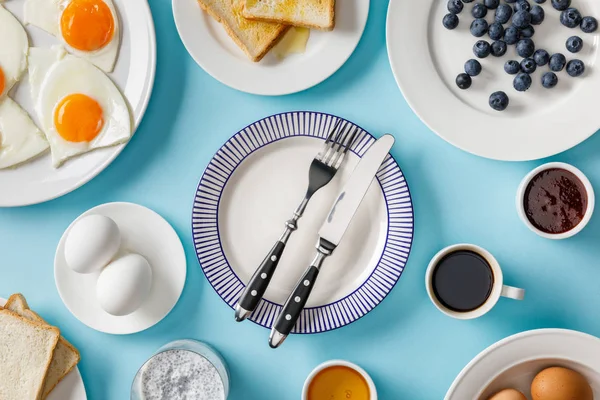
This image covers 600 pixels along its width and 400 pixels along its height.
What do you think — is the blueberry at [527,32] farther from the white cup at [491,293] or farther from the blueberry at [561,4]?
the white cup at [491,293]

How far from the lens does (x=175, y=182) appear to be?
1.45 m

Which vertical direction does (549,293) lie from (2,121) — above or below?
above

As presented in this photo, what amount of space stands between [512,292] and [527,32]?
63cm

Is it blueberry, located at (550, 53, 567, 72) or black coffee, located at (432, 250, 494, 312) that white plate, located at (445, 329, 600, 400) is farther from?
blueberry, located at (550, 53, 567, 72)

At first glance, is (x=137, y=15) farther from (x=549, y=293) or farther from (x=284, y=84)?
(x=549, y=293)

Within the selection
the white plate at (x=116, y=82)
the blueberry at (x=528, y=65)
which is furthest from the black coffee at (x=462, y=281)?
the white plate at (x=116, y=82)

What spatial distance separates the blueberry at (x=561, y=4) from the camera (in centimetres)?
133

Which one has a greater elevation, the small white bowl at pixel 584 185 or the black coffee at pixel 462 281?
the small white bowl at pixel 584 185

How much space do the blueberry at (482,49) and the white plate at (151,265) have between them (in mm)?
882

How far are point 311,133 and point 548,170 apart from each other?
577 mm

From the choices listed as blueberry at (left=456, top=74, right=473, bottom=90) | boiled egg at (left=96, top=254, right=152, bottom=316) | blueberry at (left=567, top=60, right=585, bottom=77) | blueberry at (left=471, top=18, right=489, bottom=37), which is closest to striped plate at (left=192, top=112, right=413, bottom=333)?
boiled egg at (left=96, top=254, right=152, bottom=316)

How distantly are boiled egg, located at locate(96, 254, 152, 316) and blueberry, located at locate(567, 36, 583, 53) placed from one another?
1161 mm

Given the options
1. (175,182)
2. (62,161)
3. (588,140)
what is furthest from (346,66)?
(62,161)

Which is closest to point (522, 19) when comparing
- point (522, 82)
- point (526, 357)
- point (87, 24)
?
point (522, 82)
